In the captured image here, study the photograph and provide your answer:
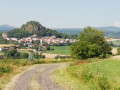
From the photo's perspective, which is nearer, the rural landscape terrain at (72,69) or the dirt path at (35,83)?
the dirt path at (35,83)

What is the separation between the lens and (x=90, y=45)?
161 ft

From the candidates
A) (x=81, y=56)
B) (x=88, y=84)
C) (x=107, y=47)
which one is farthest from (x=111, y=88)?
(x=107, y=47)

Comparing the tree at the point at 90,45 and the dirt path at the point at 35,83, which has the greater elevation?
the dirt path at the point at 35,83

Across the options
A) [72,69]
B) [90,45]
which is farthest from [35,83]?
[90,45]

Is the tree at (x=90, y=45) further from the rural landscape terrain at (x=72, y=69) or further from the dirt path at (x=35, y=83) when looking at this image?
the dirt path at (x=35, y=83)

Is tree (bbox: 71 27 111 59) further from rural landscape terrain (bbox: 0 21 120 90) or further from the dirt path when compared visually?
the dirt path

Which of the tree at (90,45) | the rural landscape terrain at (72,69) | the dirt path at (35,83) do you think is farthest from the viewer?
the tree at (90,45)

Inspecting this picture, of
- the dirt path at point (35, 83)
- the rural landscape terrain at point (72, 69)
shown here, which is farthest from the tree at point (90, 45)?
the dirt path at point (35, 83)

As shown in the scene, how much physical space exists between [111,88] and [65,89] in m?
2.47

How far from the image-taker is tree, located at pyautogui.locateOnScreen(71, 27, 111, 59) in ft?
158

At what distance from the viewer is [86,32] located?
66.3m

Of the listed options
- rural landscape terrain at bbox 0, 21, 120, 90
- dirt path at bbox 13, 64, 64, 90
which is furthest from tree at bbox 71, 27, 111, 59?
dirt path at bbox 13, 64, 64, 90

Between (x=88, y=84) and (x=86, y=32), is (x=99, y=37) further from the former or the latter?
(x=88, y=84)

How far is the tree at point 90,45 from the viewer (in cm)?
4816
